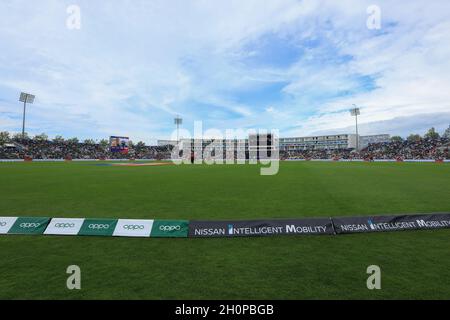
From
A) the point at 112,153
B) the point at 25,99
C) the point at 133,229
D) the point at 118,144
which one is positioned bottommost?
the point at 133,229

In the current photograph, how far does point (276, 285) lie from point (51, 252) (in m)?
5.57

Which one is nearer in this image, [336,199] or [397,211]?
[397,211]

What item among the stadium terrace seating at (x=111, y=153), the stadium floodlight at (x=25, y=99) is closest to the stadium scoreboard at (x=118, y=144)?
the stadium terrace seating at (x=111, y=153)

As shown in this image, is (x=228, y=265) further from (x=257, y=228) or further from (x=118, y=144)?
(x=118, y=144)

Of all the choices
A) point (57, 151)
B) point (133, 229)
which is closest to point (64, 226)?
point (133, 229)

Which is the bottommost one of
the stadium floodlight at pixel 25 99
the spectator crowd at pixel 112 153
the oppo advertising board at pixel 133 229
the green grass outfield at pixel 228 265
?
the green grass outfield at pixel 228 265

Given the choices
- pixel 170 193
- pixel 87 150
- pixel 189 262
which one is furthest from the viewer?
pixel 87 150

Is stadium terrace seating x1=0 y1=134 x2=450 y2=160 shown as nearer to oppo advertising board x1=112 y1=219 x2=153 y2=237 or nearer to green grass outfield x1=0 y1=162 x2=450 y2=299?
green grass outfield x1=0 y1=162 x2=450 y2=299

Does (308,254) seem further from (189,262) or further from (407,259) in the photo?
(189,262)

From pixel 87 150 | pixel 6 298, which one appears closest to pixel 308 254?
pixel 6 298

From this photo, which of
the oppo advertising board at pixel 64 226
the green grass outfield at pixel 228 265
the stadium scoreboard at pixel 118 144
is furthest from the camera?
the stadium scoreboard at pixel 118 144

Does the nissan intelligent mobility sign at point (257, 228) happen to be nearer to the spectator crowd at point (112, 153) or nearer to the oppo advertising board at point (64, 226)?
the oppo advertising board at point (64, 226)

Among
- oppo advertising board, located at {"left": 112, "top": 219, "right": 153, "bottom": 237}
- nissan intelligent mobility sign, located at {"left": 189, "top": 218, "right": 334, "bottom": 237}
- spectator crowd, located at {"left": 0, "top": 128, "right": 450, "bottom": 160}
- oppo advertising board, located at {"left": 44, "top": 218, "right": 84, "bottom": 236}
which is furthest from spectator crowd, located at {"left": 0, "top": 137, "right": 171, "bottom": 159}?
nissan intelligent mobility sign, located at {"left": 189, "top": 218, "right": 334, "bottom": 237}

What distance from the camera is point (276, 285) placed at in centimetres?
520
